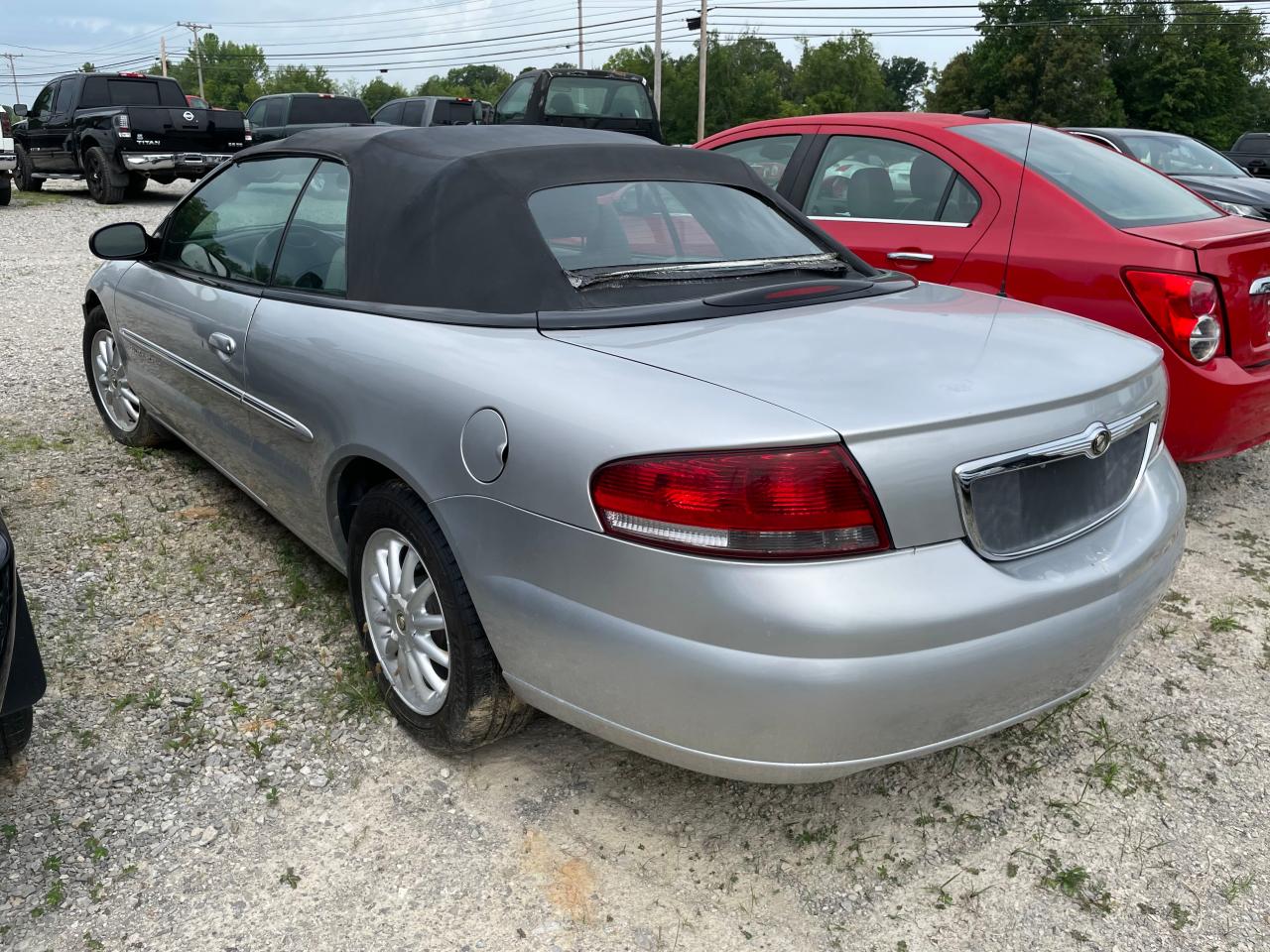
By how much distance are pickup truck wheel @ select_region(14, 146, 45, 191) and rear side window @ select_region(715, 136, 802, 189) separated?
1609cm

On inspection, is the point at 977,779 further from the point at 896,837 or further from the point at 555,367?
the point at 555,367

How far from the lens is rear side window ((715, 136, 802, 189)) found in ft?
17.3

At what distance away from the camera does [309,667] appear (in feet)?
10.1

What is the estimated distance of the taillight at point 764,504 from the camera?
186cm

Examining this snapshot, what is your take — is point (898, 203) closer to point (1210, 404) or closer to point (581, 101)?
point (1210, 404)

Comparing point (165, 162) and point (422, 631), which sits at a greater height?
point (165, 162)

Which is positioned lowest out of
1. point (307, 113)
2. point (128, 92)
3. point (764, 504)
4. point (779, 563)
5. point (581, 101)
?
point (779, 563)

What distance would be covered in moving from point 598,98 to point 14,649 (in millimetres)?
13476

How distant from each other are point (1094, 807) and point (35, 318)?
8.19m

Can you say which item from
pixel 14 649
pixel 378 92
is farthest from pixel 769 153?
pixel 378 92

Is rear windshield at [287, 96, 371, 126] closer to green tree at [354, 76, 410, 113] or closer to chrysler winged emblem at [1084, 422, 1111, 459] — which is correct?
chrysler winged emblem at [1084, 422, 1111, 459]

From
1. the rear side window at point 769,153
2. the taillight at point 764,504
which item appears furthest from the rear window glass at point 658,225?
the rear side window at point 769,153

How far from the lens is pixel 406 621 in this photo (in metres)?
2.62

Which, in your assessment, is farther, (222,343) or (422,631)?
(222,343)
